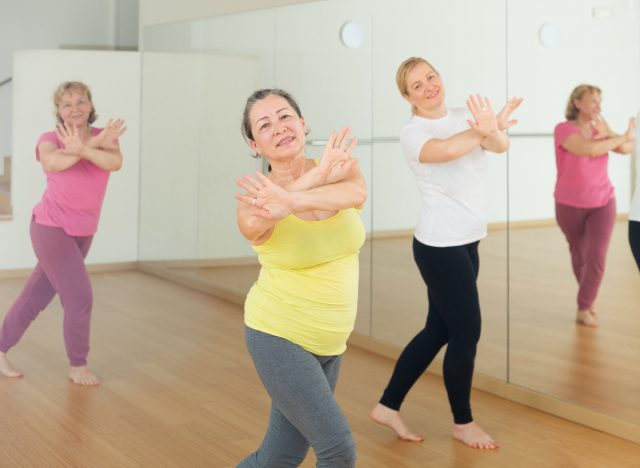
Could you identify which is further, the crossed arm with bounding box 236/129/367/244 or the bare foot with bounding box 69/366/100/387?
the bare foot with bounding box 69/366/100/387

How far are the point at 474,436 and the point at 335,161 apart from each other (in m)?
1.64

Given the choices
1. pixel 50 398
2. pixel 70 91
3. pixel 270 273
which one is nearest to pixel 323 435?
pixel 270 273

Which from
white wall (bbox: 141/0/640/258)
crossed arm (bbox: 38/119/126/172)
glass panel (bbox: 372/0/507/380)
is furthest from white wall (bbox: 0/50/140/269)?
glass panel (bbox: 372/0/507/380)

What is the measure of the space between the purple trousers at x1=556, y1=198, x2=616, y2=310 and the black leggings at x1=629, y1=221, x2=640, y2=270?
126 millimetres

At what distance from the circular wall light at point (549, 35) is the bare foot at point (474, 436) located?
1.55 m


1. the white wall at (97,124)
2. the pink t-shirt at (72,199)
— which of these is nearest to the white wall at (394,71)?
the white wall at (97,124)

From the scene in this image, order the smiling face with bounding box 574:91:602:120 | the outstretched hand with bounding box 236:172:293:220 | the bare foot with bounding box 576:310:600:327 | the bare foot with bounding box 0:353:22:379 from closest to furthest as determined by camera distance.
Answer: the outstretched hand with bounding box 236:172:293:220
the smiling face with bounding box 574:91:602:120
the bare foot with bounding box 576:310:600:327
the bare foot with bounding box 0:353:22:379

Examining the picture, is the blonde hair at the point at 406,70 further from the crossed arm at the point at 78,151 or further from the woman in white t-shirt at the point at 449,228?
the crossed arm at the point at 78,151

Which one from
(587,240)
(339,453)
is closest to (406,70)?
(587,240)

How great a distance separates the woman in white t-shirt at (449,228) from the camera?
3529 millimetres

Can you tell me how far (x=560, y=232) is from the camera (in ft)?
13.6

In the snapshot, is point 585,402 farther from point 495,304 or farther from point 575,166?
point 575,166

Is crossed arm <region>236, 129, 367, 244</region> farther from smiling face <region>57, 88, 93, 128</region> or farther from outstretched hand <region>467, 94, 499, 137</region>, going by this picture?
smiling face <region>57, 88, 93, 128</region>

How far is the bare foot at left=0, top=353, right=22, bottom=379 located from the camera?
4672 mm
